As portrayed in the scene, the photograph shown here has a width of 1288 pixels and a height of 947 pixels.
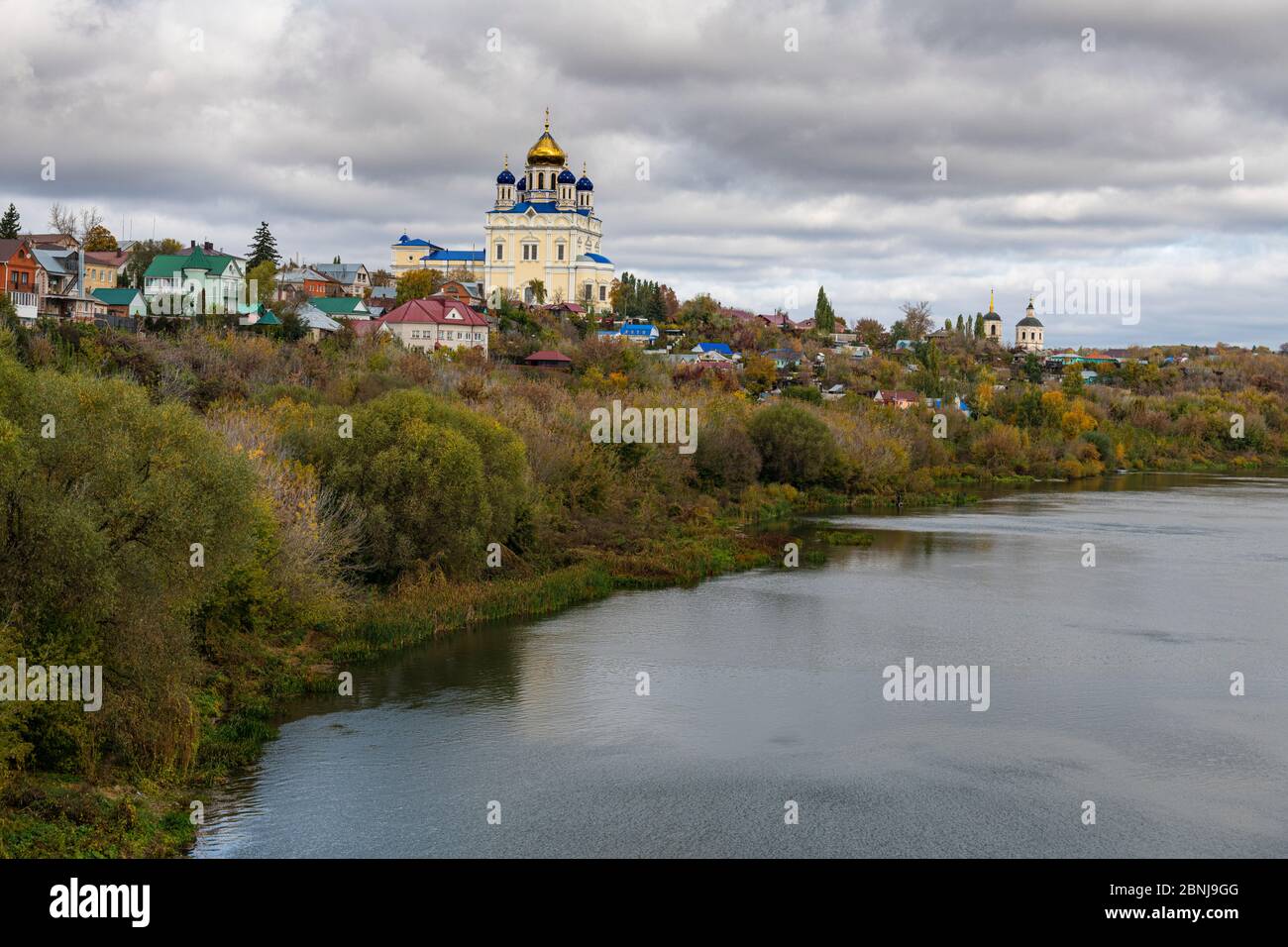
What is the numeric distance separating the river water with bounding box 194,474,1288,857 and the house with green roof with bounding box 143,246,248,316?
99.8ft

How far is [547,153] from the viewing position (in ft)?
297

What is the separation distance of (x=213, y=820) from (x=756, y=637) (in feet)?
39.8

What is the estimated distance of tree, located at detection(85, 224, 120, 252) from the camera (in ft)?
244

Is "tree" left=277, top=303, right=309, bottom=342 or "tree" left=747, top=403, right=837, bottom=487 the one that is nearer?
"tree" left=747, top=403, right=837, bottom=487

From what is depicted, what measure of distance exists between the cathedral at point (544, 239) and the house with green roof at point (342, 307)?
Result: 79.5 ft

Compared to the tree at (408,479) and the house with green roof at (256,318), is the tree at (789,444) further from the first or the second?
the tree at (408,479)

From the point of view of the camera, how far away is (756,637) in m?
24.1

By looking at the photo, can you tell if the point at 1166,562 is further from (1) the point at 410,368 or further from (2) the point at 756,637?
(1) the point at 410,368

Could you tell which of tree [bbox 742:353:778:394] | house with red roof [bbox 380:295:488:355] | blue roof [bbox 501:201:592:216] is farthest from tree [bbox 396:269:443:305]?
tree [bbox 742:353:778:394]

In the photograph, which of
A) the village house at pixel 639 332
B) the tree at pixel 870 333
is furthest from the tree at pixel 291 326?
the tree at pixel 870 333

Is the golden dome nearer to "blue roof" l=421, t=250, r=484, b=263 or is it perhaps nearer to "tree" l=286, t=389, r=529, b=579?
"blue roof" l=421, t=250, r=484, b=263

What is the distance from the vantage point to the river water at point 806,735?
562 inches
